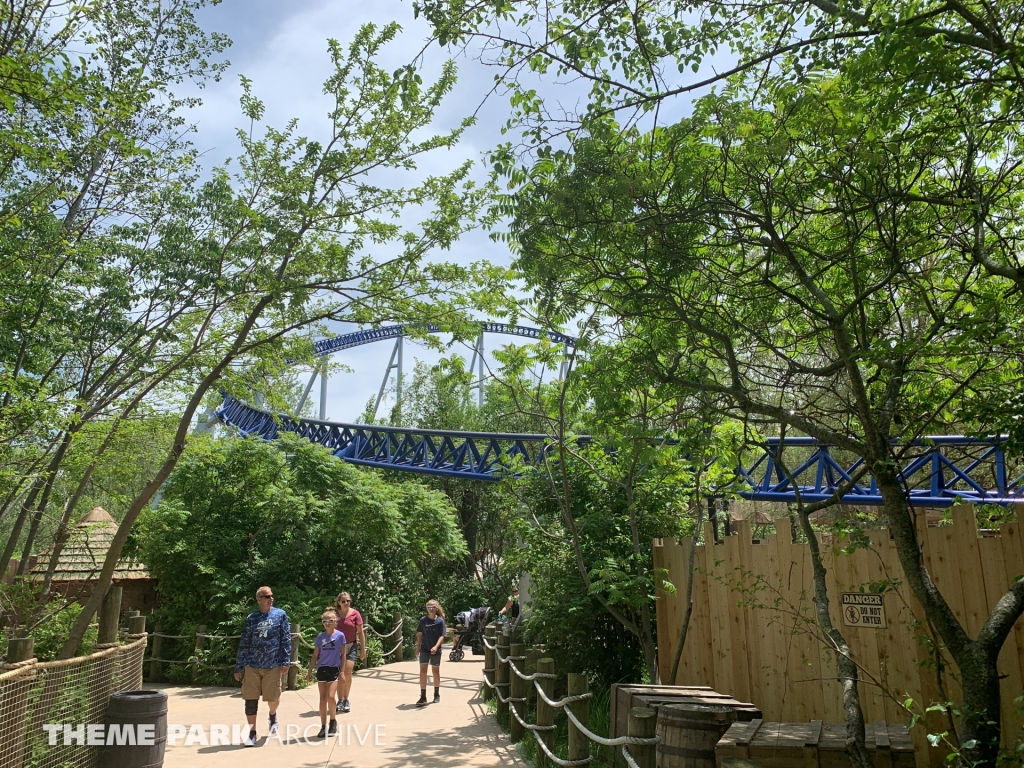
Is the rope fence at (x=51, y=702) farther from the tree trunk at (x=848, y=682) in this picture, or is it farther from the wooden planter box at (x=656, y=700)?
the tree trunk at (x=848, y=682)

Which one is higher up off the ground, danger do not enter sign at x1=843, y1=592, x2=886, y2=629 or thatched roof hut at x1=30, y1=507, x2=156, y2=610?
thatched roof hut at x1=30, y1=507, x2=156, y2=610

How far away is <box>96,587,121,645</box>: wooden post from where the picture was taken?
696 cm

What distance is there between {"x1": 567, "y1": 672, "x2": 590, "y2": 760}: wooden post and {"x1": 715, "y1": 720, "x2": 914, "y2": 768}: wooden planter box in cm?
110

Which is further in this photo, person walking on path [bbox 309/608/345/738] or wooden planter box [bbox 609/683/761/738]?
person walking on path [bbox 309/608/345/738]

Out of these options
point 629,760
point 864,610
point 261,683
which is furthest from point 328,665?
point 864,610

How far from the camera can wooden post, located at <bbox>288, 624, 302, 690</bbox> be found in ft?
37.9

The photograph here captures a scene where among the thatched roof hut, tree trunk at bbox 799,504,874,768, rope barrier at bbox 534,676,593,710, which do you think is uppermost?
the thatched roof hut

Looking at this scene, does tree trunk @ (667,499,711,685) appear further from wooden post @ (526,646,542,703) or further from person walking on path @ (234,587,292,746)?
person walking on path @ (234,587,292,746)

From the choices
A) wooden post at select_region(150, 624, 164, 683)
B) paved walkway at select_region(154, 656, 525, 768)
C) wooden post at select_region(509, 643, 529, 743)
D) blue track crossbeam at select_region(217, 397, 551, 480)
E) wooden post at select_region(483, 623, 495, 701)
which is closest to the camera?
paved walkway at select_region(154, 656, 525, 768)

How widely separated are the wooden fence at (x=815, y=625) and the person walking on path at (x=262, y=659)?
3.74 m

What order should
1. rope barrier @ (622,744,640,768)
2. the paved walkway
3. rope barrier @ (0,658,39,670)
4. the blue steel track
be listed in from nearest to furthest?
rope barrier @ (622,744,640,768) → rope barrier @ (0,658,39,670) → the paved walkway → the blue steel track

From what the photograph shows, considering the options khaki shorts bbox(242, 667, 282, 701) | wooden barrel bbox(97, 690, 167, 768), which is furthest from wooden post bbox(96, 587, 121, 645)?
khaki shorts bbox(242, 667, 282, 701)

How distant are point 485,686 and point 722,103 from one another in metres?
8.66

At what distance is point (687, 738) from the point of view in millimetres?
3902
